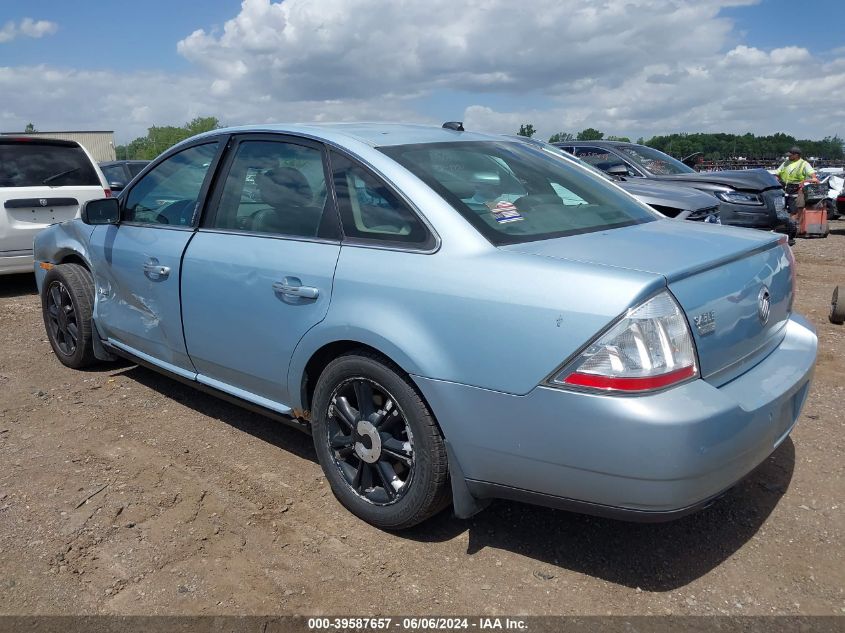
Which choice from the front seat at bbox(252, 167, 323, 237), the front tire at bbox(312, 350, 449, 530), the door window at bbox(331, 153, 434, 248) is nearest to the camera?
the front tire at bbox(312, 350, 449, 530)

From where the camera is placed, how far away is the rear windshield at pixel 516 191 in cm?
281

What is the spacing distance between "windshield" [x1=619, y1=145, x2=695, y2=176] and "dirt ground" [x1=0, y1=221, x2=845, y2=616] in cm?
638

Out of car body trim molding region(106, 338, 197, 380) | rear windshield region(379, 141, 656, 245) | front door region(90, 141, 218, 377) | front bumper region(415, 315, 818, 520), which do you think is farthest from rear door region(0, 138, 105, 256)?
front bumper region(415, 315, 818, 520)

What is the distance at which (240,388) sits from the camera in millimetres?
3561

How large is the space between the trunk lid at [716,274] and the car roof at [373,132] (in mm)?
939

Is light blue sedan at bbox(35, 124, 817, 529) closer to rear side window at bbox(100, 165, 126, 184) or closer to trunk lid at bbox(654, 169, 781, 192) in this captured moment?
trunk lid at bbox(654, 169, 781, 192)

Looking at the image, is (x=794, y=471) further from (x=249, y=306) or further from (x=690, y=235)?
(x=249, y=306)

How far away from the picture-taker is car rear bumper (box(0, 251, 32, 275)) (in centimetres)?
761

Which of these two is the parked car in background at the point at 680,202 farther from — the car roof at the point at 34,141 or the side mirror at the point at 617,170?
the car roof at the point at 34,141

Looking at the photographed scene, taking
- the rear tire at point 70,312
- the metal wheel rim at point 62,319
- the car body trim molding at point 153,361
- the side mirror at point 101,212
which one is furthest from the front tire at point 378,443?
the metal wheel rim at point 62,319

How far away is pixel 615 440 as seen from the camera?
7.30 feet

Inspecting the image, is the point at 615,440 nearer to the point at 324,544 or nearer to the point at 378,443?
the point at 378,443

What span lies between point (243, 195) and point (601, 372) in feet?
6.91

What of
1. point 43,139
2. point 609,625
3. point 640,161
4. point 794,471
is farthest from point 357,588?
point 640,161
